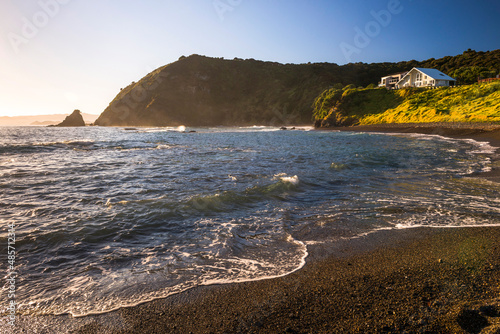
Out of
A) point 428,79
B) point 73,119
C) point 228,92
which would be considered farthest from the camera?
point 228,92

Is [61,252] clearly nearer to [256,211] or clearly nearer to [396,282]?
[256,211]

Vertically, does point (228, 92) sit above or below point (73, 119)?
above

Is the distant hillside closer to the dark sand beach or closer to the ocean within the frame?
the ocean

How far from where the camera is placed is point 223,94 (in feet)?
545

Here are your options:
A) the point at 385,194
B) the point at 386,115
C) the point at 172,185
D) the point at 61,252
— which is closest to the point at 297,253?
the point at 61,252

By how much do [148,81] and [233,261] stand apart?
605 feet

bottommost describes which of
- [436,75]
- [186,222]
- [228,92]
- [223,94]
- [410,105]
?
[186,222]

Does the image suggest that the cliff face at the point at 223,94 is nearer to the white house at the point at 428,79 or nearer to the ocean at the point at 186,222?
the white house at the point at 428,79

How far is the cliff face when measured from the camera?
139m

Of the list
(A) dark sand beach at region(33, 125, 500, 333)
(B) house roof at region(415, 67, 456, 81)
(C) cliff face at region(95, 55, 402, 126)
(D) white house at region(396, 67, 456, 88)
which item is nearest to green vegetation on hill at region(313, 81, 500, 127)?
(D) white house at region(396, 67, 456, 88)

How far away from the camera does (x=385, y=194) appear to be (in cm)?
1013

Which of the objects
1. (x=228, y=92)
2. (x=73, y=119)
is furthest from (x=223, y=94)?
(x=73, y=119)

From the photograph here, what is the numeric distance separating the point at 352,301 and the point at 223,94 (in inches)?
6720

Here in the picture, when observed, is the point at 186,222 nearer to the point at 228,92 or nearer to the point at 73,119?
the point at 228,92
